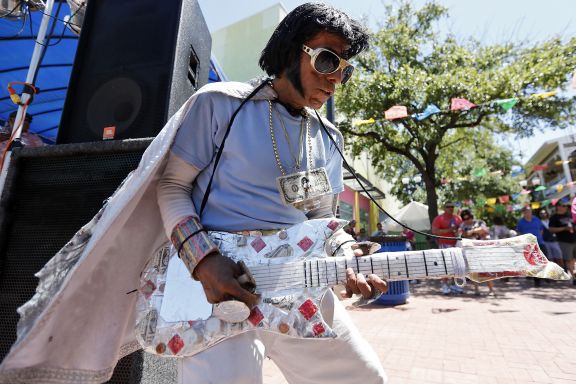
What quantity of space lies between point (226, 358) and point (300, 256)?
39 cm

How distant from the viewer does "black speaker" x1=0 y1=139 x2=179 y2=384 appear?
189cm

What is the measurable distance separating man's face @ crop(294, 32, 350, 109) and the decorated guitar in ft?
1.88

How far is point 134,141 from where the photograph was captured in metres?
1.92

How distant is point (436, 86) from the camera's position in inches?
403

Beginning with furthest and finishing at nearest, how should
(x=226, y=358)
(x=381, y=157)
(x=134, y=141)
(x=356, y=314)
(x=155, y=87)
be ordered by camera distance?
(x=381, y=157) < (x=356, y=314) < (x=155, y=87) < (x=134, y=141) < (x=226, y=358)

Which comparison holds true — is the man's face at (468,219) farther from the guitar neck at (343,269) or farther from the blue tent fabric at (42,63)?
the blue tent fabric at (42,63)

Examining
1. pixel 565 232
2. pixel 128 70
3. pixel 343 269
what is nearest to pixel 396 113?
pixel 565 232

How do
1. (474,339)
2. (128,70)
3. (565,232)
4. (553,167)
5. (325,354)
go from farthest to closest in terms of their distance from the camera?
1. (553,167)
2. (565,232)
3. (474,339)
4. (128,70)
5. (325,354)

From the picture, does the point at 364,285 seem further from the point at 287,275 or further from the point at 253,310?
the point at 253,310

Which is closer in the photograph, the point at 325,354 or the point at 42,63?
the point at 325,354

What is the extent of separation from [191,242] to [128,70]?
1815 millimetres

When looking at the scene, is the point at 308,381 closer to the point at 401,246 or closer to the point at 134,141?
the point at 134,141

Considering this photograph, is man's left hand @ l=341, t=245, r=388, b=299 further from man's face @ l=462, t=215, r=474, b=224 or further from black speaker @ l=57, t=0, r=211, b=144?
man's face @ l=462, t=215, r=474, b=224

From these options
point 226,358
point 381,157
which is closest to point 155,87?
point 226,358
